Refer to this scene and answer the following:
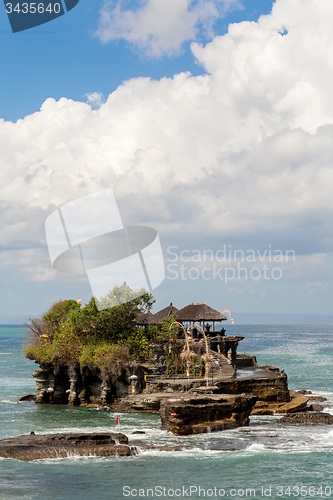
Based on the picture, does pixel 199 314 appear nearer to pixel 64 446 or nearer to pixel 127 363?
pixel 127 363

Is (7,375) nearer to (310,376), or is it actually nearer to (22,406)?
(22,406)

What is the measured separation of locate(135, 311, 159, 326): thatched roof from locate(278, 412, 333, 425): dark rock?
2060 cm

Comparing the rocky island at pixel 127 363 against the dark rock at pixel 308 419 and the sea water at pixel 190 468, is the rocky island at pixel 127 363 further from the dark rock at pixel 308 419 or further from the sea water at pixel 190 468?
the sea water at pixel 190 468

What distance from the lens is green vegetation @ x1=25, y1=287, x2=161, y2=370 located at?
52.7 meters

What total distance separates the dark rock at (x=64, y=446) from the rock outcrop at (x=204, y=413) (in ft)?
16.9

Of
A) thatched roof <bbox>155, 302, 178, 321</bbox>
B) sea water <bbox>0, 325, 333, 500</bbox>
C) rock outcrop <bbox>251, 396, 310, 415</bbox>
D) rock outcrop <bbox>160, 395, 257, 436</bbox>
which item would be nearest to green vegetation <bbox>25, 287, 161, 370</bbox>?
thatched roof <bbox>155, 302, 178, 321</bbox>

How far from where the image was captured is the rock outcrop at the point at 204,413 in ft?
124

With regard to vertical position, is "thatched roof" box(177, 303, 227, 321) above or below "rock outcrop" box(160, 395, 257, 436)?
above

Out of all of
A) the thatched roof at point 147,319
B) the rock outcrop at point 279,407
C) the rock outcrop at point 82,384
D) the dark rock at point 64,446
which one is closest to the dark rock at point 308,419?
the rock outcrop at point 279,407

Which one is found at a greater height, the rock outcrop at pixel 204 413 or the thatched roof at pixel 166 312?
the thatched roof at pixel 166 312

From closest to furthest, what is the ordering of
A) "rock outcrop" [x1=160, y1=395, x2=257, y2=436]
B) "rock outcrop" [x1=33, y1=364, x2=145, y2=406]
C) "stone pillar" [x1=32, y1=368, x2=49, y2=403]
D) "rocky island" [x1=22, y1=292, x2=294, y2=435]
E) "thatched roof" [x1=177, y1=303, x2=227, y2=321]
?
1. "rock outcrop" [x1=160, y1=395, x2=257, y2=436]
2. "rocky island" [x1=22, y1=292, x2=294, y2=435]
3. "rock outcrop" [x1=33, y1=364, x2=145, y2=406]
4. "stone pillar" [x1=32, y1=368, x2=49, y2=403]
5. "thatched roof" [x1=177, y1=303, x2=227, y2=321]

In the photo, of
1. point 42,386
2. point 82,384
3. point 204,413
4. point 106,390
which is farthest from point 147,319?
point 204,413

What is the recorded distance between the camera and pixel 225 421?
129ft

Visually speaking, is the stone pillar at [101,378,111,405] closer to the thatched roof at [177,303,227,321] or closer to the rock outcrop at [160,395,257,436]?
the rock outcrop at [160,395,257,436]
